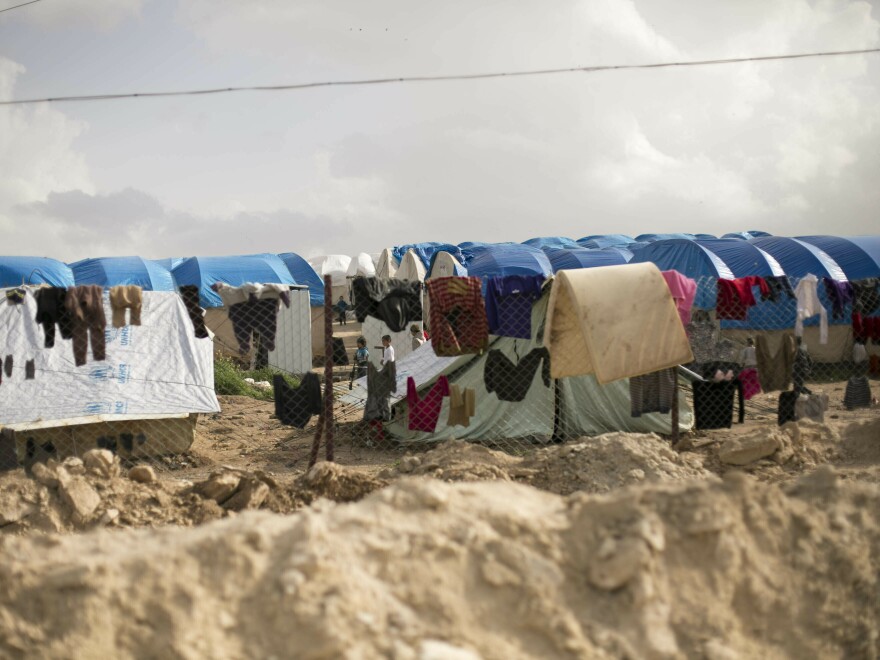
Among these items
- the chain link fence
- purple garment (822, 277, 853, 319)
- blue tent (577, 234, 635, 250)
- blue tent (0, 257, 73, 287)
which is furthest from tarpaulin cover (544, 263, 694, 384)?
blue tent (577, 234, 635, 250)

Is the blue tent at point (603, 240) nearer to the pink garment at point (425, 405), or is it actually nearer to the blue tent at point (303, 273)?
the blue tent at point (303, 273)

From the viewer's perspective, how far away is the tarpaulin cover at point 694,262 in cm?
1833

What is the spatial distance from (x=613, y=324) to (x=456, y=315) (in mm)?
1841

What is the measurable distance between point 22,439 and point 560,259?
1919 cm

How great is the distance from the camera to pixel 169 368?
389 inches

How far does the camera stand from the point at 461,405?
A: 9.67m

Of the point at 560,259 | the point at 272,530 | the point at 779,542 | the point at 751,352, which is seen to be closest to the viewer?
the point at 272,530

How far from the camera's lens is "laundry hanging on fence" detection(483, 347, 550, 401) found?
33.2 feet

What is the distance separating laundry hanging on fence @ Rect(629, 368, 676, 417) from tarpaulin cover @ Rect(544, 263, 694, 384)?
0.82 m

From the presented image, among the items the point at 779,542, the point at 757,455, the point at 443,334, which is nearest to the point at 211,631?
the point at 779,542

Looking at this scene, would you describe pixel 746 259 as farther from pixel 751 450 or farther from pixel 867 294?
pixel 751 450

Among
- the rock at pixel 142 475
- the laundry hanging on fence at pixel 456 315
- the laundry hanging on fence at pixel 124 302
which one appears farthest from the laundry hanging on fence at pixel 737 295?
the rock at pixel 142 475

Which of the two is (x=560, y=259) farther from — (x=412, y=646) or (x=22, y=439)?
(x=412, y=646)

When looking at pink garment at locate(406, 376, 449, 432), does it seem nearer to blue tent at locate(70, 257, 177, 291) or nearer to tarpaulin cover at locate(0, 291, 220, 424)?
tarpaulin cover at locate(0, 291, 220, 424)
